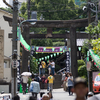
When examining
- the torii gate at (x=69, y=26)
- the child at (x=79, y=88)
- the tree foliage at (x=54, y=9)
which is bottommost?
the child at (x=79, y=88)

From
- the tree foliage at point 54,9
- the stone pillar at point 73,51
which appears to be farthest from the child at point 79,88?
the tree foliage at point 54,9

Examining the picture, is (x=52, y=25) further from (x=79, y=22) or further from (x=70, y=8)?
(x=70, y=8)

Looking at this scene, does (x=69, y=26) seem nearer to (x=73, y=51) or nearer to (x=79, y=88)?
(x=73, y=51)

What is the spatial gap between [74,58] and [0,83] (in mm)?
7566

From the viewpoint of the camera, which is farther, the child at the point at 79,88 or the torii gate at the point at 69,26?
the torii gate at the point at 69,26

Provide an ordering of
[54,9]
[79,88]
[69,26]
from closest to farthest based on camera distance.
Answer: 1. [79,88]
2. [69,26]
3. [54,9]

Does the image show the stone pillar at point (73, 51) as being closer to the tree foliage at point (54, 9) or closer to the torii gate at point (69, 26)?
the torii gate at point (69, 26)

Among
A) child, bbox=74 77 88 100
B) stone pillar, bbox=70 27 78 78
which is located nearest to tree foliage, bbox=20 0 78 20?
stone pillar, bbox=70 27 78 78

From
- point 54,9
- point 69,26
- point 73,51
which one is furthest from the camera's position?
point 54,9

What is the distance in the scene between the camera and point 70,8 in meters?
49.6

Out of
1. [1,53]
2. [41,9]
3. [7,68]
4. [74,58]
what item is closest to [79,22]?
[74,58]

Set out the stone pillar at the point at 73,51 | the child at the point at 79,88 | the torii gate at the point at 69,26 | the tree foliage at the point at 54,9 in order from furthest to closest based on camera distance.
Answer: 1. the tree foliage at the point at 54,9
2. the stone pillar at the point at 73,51
3. the torii gate at the point at 69,26
4. the child at the point at 79,88

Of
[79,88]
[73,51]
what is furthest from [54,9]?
[79,88]

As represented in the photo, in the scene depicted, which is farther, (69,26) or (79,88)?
(69,26)
